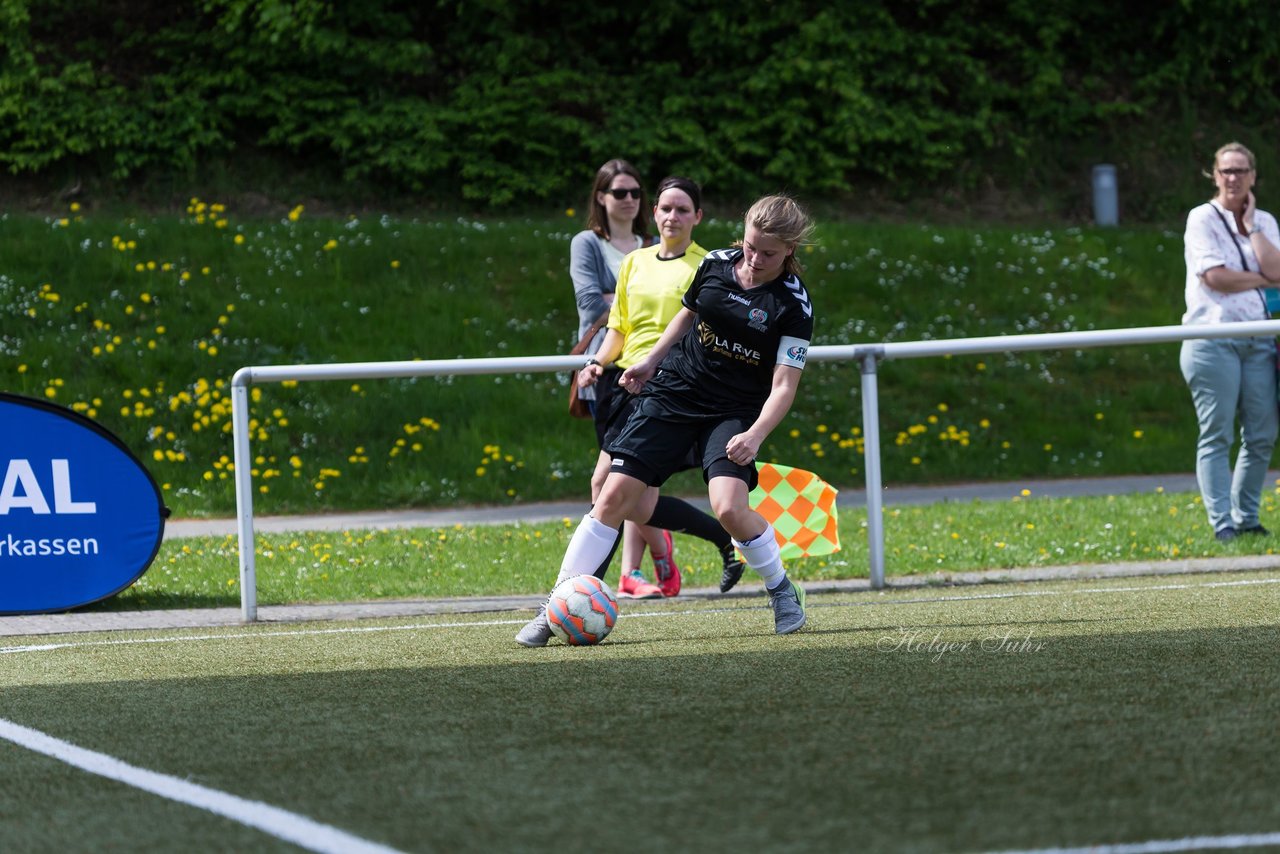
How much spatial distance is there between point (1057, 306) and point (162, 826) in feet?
49.7

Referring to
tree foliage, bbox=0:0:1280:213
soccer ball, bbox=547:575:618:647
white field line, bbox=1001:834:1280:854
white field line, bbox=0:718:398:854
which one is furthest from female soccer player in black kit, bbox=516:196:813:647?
tree foliage, bbox=0:0:1280:213

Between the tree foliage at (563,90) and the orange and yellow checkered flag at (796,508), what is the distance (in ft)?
37.7

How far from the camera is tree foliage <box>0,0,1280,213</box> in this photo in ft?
61.9

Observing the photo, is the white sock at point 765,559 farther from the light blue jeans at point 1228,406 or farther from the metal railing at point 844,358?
the light blue jeans at point 1228,406

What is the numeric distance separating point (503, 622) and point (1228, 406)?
3.96m

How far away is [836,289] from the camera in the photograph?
17.0 metres

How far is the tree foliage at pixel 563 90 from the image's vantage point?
18.9 m

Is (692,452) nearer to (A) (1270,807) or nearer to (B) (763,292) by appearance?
(B) (763,292)

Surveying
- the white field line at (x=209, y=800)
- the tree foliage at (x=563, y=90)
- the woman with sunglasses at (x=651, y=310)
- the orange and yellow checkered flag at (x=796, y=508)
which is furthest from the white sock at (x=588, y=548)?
the tree foliage at (x=563, y=90)

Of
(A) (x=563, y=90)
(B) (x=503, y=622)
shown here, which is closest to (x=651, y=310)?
(B) (x=503, y=622)

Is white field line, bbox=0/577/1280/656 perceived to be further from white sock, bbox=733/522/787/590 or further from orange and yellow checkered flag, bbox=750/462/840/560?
white sock, bbox=733/522/787/590

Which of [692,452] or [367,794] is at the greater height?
[692,452]

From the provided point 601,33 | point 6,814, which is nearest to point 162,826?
point 6,814

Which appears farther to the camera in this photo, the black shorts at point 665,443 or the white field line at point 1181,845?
the black shorts at point 665,443
